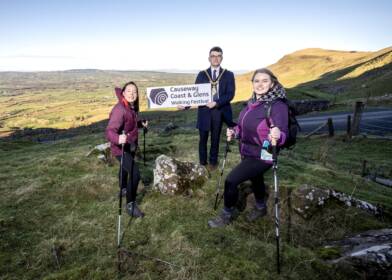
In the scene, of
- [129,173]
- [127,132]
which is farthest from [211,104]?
[129,173]

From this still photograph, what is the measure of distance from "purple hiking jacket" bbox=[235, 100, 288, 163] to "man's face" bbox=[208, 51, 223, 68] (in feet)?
8.90

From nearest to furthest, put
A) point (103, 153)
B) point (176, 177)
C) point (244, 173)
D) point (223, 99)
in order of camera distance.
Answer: point (244, 173) < point (176, 177) < point (223, 99) < point (103, 153)

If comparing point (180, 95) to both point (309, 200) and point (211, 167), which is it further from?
point (309, 200)

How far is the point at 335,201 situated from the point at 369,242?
69.8 inches

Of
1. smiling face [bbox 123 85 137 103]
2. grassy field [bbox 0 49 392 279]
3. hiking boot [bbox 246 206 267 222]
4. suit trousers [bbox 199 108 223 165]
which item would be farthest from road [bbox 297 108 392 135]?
smiling face [bbox 123 85 137 103]

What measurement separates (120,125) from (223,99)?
311 centimetres

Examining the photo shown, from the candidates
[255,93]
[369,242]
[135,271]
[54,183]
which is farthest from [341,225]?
[54,183]

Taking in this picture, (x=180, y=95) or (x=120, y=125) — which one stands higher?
(x=180, y=95)

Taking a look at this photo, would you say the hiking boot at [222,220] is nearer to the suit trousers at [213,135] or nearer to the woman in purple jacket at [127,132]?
the woman in purple jacket at [127,132]

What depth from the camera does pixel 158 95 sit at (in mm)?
9773

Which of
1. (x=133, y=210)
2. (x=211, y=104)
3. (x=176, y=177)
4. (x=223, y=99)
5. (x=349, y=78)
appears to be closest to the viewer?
(x=133, y=210)

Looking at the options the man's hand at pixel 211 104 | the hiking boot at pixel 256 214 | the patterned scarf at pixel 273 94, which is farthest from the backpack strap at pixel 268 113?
the man's hand at pixel 211 104

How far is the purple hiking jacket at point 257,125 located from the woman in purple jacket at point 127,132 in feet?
8.86

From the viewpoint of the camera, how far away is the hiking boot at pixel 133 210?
7191 mm
